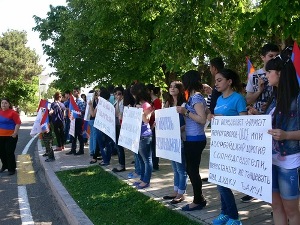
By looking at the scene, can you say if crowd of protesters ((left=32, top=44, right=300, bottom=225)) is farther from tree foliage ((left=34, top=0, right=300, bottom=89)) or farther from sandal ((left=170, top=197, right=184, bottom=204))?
tree foliage ((left=34, top=0, right=300, bottom=89))

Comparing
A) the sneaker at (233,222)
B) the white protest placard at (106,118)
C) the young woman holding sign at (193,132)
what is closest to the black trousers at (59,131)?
the white protest placard at (106,118)

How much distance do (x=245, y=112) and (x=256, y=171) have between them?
2.54 feet

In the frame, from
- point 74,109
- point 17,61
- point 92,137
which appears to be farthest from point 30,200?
point 17,61

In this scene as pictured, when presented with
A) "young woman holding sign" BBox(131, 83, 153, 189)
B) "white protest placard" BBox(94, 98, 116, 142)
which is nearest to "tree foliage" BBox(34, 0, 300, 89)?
"young woman holding sign" BBox(131, 83, 153, 189)

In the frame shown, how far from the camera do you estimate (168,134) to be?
5574mm

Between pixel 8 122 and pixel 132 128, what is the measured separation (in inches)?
158

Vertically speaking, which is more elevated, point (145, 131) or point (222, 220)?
point (145, 131)

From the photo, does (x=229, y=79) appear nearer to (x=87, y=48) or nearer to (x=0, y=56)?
(x=87, y=48)

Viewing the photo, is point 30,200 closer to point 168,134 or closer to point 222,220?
point 168,134

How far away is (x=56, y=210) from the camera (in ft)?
20.5

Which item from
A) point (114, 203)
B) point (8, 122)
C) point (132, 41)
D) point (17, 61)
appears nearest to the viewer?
point (114, 203)

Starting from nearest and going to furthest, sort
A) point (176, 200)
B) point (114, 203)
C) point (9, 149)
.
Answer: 1. point (176, 200)
2. point (114, 203)
3. point (9, 149)

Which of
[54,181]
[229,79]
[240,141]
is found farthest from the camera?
[54,181]

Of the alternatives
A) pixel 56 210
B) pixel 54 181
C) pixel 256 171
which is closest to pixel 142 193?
pixel 56 210
